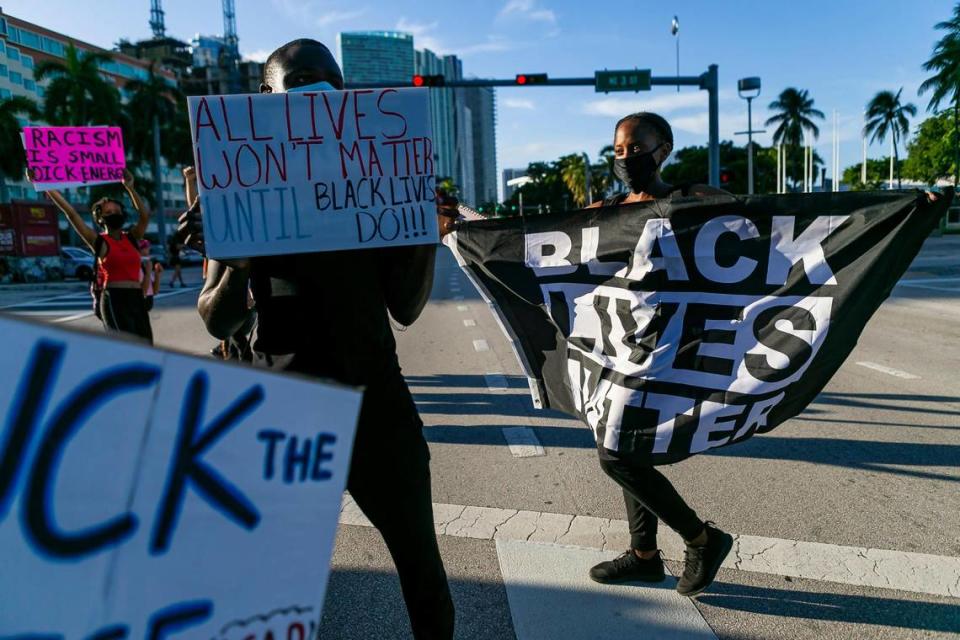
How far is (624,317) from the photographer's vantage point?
2846mm

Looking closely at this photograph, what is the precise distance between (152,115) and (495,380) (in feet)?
165

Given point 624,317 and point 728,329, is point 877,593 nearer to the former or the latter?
point 728,329

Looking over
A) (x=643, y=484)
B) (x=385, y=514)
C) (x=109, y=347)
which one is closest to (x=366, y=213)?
(x=385, y=514)

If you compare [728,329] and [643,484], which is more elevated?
[728,329]

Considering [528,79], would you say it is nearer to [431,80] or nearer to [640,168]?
[431,80]

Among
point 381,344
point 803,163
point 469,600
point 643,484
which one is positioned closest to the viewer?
point 381,344

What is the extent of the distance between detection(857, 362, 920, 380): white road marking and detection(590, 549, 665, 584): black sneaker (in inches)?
207

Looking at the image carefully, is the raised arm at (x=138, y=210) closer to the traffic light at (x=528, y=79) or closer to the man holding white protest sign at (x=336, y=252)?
the man holding white protest sign at (x=336, y=252)

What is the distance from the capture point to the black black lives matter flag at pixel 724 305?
2.78m

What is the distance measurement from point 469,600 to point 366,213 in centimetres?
180

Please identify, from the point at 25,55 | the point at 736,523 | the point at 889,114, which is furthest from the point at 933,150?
the point at 25,55

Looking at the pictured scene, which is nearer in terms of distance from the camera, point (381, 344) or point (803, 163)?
point (381, 344)

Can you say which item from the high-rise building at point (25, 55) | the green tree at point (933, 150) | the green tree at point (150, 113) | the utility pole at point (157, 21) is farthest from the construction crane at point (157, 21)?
the green tree at point (933, 150)

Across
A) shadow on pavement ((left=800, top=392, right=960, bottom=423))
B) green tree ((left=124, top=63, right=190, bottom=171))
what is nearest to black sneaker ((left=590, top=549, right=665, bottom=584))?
shadow on pavement ((left=800, top=392, right=960, bottom=423))
